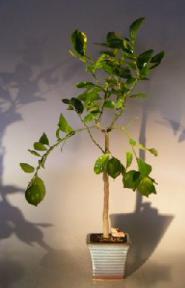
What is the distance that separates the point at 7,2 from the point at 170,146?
1.19 meters

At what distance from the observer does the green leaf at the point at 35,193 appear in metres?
1.47

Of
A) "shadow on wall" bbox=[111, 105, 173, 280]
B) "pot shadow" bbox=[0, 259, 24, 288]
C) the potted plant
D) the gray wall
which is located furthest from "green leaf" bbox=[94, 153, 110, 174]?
"pot shadow" bbox=[0, 259, 24, 288]

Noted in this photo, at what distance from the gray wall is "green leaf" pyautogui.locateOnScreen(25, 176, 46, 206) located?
1.46 feet

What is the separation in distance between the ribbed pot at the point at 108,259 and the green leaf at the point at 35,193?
336 mm

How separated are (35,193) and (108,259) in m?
0.48

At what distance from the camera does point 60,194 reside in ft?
6.46

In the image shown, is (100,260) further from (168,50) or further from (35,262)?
(168,50)

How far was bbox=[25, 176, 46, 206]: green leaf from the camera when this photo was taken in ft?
4.83

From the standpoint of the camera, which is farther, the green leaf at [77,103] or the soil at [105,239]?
the soil at [105,239]

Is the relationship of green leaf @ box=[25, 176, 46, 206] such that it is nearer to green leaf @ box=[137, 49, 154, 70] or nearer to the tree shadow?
green leaf @ box=[137, 49, 154, 70]

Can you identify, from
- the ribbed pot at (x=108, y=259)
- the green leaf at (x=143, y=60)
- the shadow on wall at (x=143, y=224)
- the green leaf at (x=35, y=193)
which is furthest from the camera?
the shadow on wall at (x=143, y=224)

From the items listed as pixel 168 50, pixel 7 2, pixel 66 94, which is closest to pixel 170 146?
pixel 168 50

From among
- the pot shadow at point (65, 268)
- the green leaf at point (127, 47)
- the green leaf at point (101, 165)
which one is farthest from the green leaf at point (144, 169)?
the pot shadow at point (65, 268)

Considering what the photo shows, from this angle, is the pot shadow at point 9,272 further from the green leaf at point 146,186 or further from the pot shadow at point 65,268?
the green leaf at point 146,186
